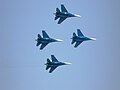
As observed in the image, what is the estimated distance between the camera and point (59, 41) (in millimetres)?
21125

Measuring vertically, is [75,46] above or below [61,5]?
below

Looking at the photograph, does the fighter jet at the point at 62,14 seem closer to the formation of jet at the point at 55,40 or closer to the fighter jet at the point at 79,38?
the formation of jet at the point at 55,40

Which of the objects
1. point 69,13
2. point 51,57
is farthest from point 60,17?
point 51,57

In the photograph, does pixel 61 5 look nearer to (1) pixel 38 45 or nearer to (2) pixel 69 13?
(2) pixel 69 13

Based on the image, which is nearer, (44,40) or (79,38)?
(44,40)

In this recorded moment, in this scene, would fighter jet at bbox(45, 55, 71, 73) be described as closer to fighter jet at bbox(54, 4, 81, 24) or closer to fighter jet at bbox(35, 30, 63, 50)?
fighter jet at bbox(35, 30, 63, 50)

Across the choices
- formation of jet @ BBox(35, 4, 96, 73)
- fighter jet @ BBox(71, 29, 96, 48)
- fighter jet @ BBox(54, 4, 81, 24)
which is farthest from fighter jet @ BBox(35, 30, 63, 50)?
fighter jet @ BBox(54, 4, 81, 24)

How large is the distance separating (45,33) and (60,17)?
3.10ft

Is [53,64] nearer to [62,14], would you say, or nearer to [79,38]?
[79,38]

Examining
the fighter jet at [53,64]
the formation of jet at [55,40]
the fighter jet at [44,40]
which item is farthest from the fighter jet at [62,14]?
the fighter jet at [53,64]

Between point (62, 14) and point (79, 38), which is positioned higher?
point (62, 14)

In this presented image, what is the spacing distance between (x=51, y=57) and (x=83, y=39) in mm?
1623

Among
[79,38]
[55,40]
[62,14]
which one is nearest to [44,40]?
[55,40]

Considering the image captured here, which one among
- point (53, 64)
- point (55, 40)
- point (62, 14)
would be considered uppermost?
point (62, 14)
